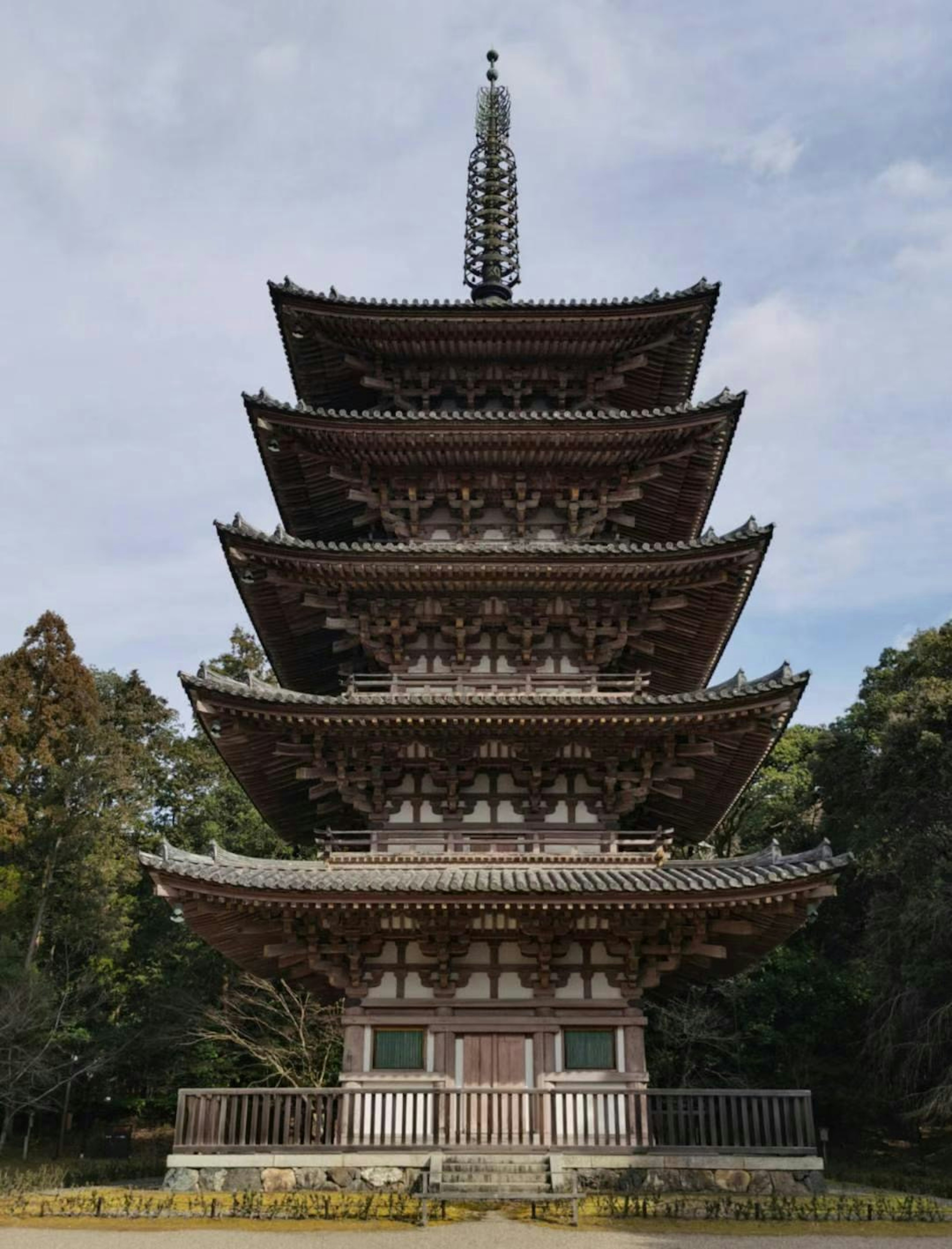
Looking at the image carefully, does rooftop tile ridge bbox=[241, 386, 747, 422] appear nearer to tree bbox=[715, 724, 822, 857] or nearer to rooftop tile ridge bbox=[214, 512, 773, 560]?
rooftop tile ridge bbox=[214, 512, 773, 560]

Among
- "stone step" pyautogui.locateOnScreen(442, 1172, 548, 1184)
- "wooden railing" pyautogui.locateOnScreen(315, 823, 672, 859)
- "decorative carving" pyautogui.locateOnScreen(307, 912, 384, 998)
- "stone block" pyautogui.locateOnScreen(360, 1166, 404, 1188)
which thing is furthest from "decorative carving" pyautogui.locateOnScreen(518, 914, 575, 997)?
"stone block" pyautogui.locateOnScreen(360, 1166, 404, 1188)

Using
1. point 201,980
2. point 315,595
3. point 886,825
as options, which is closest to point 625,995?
point 315,595

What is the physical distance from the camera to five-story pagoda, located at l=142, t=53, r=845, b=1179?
17.0 meters

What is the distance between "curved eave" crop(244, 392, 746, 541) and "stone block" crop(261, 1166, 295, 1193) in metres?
12.3

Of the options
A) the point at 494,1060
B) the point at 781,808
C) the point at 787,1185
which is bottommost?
the point at 787,1185

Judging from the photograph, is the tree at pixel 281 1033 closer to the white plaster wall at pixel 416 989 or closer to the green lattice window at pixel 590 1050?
the white plaster wall at pixel 416 989

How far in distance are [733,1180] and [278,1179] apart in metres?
6.70

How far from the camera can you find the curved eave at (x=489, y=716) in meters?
18.0

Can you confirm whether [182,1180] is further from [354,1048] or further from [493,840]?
[493,840]

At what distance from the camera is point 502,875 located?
1752cm

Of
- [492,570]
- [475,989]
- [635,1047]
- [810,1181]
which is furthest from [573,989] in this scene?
[492,570]

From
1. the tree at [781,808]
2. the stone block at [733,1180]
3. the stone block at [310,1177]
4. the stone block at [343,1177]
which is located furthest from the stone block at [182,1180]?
the tree at [781,808]

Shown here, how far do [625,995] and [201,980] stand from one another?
103ft

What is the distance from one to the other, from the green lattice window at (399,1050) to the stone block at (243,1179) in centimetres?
240
